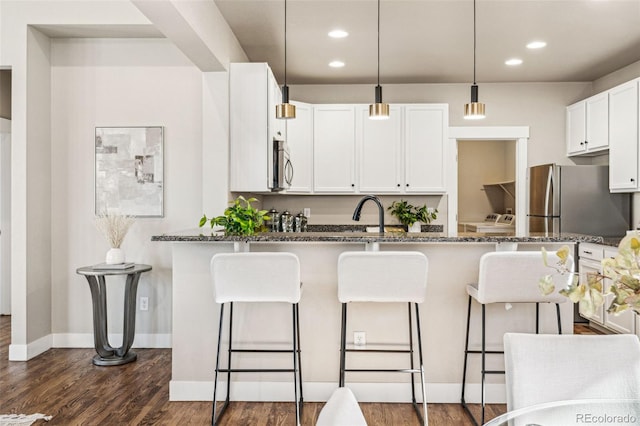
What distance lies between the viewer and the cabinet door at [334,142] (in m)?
5.48

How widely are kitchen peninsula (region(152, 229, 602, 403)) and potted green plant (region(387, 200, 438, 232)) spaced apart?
2533mm

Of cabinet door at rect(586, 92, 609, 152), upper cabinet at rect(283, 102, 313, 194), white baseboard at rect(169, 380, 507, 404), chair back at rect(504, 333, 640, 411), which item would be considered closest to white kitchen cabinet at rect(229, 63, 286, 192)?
upper cabinet at rect(283, 102, 313, 194)

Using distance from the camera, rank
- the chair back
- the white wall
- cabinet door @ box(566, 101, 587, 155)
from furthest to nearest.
Result: 1. cabinet door @ box(566, 101, 587, 155)
2. the white wall
3. the chair back

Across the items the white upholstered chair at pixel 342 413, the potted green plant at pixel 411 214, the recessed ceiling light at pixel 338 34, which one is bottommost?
the white upholstered chair at pixel 342 413

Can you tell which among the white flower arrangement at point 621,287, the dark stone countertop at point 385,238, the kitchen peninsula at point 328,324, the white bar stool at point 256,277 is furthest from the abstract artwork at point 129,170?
the white flower arrangement at point 621,287

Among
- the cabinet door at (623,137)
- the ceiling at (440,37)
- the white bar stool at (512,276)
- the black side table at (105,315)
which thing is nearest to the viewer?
the white bar stool at (512,276)

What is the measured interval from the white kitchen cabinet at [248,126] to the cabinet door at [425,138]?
1958mm

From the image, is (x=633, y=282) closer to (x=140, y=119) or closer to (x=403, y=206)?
(x=140, y=119)

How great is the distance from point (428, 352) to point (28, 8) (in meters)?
3.88

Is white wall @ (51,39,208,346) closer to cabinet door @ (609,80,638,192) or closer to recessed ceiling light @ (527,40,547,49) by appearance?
recessed ceiling light @ (527,40,547,49)

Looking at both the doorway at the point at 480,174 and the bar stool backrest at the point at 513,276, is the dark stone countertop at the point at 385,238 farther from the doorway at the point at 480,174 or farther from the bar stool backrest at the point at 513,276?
the doorway at the point at 480,174

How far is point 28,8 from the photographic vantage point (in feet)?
12.6

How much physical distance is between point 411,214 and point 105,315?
3.33 m

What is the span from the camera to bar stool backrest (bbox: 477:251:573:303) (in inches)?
102
